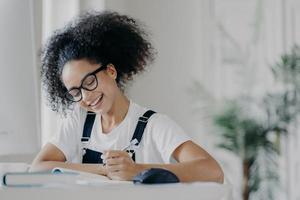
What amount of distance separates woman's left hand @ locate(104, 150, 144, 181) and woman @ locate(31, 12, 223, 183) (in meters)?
0.11

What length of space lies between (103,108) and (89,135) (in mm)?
109

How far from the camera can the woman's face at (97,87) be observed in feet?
4.60

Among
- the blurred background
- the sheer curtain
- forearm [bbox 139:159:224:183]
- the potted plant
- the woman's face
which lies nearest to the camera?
forearm [bbox 139:159:224:183]

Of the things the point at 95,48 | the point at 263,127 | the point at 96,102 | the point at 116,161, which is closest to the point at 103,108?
the point at 96,102

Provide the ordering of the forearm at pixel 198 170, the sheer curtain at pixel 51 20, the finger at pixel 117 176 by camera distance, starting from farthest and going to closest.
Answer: the sheer curtain at pixel 51 20, the forearm at pixel 198 170, the finger at pixel 117 176

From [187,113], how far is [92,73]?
146 centimetres

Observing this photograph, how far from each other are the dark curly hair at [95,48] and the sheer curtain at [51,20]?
1.01 ft

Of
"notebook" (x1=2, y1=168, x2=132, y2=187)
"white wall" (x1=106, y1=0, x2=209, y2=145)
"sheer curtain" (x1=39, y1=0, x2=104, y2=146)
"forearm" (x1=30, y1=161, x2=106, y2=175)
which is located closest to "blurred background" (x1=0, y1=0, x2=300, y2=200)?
"white wall" (x1=106, y1=0, x2=209, y2=145)

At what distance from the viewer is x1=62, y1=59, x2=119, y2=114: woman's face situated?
140 centimetres

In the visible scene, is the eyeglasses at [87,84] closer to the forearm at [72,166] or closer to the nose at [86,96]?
the nose at [86,96]

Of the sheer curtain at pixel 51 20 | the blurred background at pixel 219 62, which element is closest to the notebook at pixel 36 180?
the sheer curtain at pixel 51 20

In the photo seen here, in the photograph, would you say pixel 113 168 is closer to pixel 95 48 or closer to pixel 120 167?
pixel 120 167

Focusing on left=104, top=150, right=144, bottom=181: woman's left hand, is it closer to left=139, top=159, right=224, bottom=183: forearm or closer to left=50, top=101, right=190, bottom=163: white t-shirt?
left=139, top=159, right=224, bottom=183: forearm

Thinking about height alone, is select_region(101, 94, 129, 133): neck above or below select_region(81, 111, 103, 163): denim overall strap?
above
